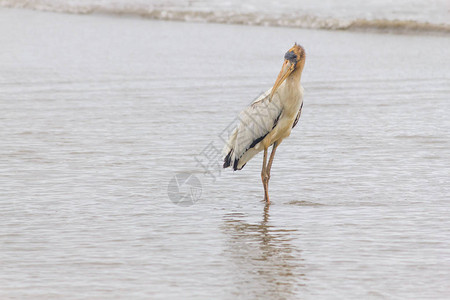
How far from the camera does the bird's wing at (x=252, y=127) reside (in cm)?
804

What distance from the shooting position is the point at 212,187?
8.48m

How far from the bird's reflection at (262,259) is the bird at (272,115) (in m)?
0.85

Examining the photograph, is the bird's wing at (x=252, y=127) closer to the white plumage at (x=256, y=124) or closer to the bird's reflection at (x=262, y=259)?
the white plumage at (x=256, y=124)

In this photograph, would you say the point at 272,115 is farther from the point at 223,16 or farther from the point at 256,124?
the point at 223,16

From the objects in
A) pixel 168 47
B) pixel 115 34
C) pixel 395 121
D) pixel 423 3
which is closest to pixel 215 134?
pixel 395 121

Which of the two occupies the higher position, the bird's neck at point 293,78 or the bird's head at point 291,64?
the bird's head at point 291,64

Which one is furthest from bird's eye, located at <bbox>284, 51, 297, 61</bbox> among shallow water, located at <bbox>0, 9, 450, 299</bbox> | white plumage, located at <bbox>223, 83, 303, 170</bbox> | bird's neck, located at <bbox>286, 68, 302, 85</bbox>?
shallow water, located at <bbox>0, 9, 450, 299</bbox>

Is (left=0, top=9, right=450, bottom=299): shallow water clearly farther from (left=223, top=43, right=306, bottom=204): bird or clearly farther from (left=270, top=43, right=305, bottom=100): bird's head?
(left=270, top=43, right=305, bottom=100): bird's head

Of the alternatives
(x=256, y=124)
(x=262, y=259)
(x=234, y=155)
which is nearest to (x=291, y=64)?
(x=256, y=124)

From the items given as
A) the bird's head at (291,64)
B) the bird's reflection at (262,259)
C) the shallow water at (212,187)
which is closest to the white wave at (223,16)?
the shallow water at (212,187)

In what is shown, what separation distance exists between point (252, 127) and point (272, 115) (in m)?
0.22

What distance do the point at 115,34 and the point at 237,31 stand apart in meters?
3.72

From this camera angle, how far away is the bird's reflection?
5.64m

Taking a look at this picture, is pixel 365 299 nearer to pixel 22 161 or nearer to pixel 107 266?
pixel 107 266
